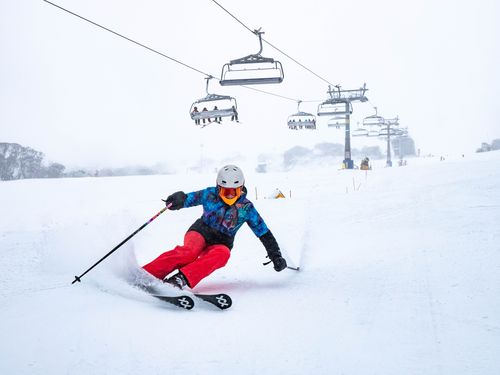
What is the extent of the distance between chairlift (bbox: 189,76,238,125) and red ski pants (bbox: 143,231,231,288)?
7574 mm

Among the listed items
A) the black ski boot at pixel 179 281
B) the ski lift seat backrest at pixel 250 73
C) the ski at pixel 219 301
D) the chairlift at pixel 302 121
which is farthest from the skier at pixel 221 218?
the chairlift at pixel 302 121

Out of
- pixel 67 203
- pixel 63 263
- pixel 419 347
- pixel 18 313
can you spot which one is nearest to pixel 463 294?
pixel 419 347

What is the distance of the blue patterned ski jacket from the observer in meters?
4.13

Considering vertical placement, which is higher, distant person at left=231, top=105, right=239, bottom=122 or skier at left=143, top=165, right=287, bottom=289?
distant person at left=231, top=105, right=239, bottom=122

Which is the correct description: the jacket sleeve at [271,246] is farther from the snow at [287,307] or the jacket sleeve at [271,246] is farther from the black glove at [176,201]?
the black glove at [176,201]

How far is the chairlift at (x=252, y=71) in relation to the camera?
28.0 ft

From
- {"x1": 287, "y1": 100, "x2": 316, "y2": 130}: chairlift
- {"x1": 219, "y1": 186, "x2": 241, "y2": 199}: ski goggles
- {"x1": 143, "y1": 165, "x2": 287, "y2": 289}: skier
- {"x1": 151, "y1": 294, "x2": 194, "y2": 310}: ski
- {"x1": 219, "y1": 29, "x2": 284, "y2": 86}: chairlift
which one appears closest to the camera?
{"x1": 151, "y1": 294, "x2": 194, "y2": 310}: ski

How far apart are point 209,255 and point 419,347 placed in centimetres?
200

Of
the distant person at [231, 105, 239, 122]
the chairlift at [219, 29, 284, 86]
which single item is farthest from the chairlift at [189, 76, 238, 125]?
the chairlift at [219, 29, 284, 86]

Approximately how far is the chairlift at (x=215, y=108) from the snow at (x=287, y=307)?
5366 millimetres

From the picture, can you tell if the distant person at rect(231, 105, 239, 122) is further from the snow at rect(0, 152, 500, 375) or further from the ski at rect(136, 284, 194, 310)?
the ski at rect(136, 284, 194, 310)

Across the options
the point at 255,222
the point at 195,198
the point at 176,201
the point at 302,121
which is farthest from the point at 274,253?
the point at 302,121

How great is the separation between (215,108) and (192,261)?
26.0 ft

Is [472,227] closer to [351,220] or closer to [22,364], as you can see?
[351,220]
